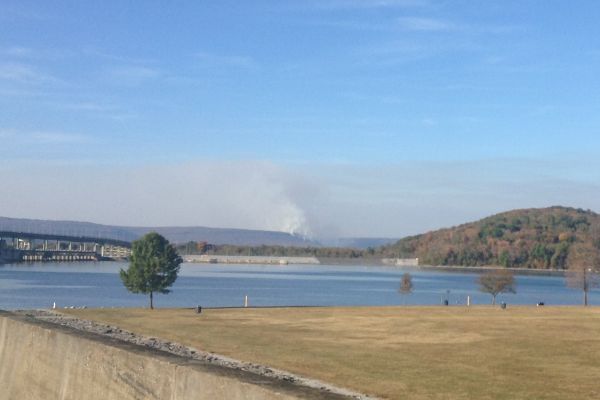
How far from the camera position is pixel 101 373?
45.0 feet

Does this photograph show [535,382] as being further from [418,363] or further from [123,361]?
[123,361]

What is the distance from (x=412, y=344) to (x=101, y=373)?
25049 mm

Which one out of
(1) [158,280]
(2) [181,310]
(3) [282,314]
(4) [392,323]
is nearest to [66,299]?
(1) [158,280]

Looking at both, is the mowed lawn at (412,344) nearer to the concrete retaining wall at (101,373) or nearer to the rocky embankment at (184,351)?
the rocky embankment at (184,351)

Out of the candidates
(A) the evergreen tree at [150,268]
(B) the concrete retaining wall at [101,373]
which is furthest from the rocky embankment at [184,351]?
(A) the evergreen tree at [150,268]

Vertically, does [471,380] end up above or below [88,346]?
below

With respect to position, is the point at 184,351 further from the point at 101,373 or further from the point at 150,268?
the point at 150,268

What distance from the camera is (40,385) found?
16.1 metres

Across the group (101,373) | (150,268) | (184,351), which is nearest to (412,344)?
(184,351)

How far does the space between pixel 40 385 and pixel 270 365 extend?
15.2 m

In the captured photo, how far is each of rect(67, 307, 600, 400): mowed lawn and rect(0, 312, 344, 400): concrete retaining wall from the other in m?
10.5

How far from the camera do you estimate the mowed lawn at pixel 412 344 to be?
86.2 feet

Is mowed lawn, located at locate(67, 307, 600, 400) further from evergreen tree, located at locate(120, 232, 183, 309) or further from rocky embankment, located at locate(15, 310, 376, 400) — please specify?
evergreen tree, located at locate(120, 232, 183, 309)

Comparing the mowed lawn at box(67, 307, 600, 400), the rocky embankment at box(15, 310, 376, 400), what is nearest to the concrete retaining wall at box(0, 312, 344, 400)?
the rocky embankment at box(15, 310, 376, 400)
